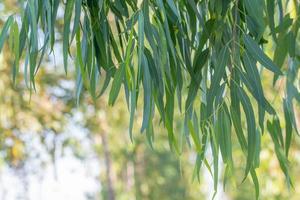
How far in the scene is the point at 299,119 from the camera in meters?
9.03

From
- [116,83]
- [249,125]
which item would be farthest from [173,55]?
[249,125]

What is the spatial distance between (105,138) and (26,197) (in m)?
1.69

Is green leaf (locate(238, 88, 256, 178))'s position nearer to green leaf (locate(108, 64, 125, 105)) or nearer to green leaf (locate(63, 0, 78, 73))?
green leaf (locate(108, 64, 125, 105))

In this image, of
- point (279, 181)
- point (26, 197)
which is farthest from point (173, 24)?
point (26, 197)

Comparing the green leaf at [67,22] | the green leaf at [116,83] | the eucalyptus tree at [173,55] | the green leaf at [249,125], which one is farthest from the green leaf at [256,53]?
Result: the green leaf at [67,22]

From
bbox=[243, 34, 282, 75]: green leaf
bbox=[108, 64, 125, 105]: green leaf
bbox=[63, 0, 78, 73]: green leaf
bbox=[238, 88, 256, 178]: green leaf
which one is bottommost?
bbox=[238, 88, 256, 178]: green leaf

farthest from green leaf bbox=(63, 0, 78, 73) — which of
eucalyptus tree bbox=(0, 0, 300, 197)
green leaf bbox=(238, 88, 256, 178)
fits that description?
green leaf bbox=(238, 88, 256, 178)

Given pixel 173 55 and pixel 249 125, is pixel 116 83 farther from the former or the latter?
pixel 249 125

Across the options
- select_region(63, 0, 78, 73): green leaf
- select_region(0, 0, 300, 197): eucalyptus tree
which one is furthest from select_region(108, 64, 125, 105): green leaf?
select_region(63, 0, 78, 73): green leaf

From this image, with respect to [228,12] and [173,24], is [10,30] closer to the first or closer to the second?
[173,24]

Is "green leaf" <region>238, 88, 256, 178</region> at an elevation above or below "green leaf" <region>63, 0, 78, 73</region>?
below

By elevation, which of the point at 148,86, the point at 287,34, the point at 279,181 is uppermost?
the point at 287,34

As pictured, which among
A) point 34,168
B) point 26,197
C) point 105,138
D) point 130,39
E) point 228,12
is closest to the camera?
point 130,39

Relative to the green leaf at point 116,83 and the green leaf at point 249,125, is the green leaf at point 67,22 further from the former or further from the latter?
the green leaf at point 249,125
